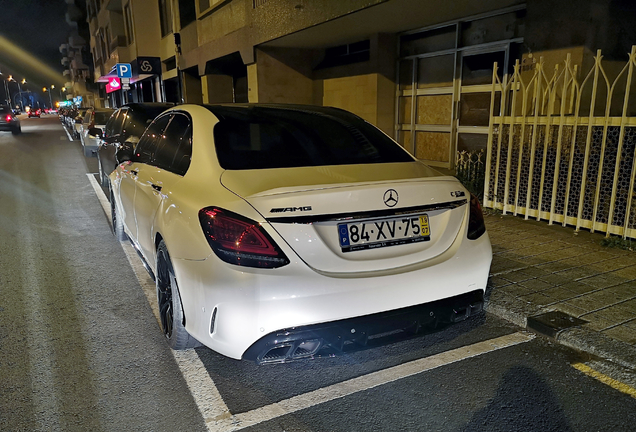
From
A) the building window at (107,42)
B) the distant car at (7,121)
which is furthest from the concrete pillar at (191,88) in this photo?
the building window at (107,42)

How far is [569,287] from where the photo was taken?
434 centimetres

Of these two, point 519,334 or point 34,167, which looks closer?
point 519,334

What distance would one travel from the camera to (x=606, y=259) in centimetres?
505

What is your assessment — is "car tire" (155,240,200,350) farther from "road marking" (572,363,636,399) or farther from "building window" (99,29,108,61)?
"building window" (99,29,108,61)

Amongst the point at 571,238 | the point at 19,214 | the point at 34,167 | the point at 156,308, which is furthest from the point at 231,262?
the point at 34,167

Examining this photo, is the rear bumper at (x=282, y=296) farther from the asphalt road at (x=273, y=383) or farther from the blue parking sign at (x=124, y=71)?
the blue parking sign at (x=124, y=71)

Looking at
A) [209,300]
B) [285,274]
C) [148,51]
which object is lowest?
[209,300]

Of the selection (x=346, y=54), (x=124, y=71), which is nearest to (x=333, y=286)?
(x=346, y=54)

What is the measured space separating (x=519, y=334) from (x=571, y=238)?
2614mm

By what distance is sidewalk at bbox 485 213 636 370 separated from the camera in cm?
350

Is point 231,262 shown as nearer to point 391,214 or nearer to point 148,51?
point 391,214

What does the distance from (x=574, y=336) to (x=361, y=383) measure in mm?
1599

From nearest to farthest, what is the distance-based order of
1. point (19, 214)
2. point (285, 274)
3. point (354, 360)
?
point (285, 274)
point (354, 360)
point (19, 214)

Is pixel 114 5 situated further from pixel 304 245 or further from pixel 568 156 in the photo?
pixel 304 245
